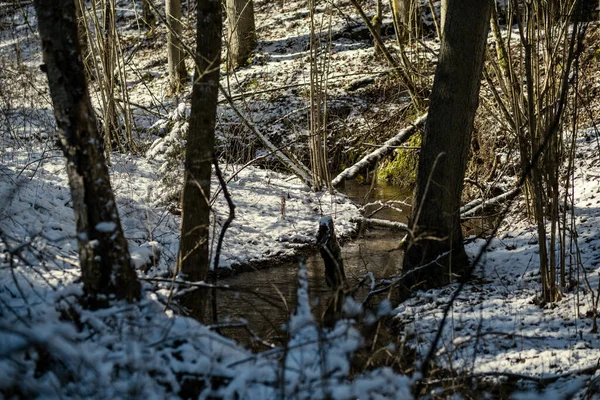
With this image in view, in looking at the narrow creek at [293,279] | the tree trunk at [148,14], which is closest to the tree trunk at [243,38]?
the tree trunk at [148,14]

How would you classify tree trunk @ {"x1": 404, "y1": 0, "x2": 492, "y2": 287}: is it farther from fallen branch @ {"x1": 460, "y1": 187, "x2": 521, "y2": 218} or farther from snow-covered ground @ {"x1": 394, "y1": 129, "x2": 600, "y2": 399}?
fallen branch @ {"x1": 460, "y1": 187, "x2": 521, "y2": 218}

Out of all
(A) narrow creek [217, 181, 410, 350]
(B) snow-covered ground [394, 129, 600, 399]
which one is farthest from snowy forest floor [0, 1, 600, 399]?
(A) narrow creek [217, 181, 410, 350]

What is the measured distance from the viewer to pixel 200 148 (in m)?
4.14

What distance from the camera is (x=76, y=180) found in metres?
3.29

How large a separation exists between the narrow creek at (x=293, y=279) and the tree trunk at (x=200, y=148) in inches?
41.6

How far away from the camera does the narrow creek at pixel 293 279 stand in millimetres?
5738

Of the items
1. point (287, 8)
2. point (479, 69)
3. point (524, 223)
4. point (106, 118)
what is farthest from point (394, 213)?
point (287, 8)

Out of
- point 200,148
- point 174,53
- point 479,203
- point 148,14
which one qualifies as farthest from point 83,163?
point 148,14

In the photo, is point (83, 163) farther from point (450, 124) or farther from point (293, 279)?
point (293, 279)

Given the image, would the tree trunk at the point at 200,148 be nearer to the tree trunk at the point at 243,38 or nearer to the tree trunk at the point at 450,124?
the tree trunk at the point at 450,124

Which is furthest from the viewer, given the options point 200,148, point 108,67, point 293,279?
point 108,67

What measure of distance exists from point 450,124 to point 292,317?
12.8 ft

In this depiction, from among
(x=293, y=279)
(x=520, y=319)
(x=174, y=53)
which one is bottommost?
(x=293, y=279)

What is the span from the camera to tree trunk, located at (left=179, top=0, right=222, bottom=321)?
4070 millimetres
